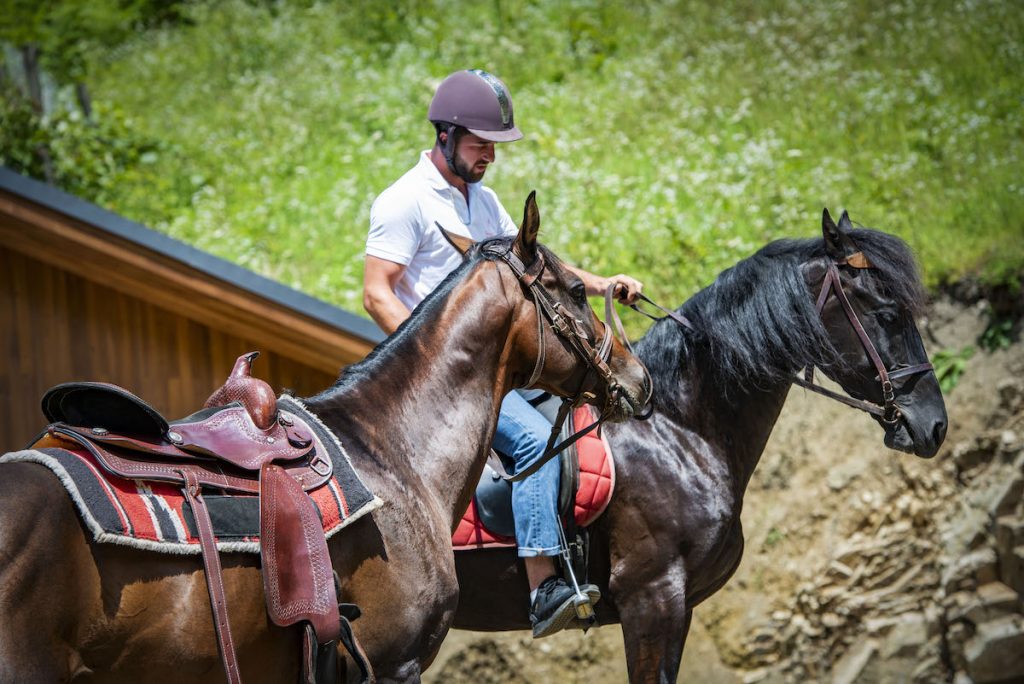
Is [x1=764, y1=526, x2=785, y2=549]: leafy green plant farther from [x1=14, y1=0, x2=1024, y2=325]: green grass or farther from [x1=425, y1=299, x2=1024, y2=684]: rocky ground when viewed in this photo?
[x1=14, y1=0, x2=1024, y2=325]: green grass

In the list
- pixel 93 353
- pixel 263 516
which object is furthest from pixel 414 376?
pixel 93 353

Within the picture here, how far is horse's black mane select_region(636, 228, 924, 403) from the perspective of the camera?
14.3 ft

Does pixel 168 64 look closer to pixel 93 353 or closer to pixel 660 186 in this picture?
pixel 660 186

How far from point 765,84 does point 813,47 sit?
1.25m

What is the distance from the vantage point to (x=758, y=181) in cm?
1033

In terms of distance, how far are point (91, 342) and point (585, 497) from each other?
3.94 meters

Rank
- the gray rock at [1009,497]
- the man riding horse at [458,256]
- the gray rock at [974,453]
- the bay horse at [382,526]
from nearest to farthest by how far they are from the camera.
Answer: the bay horse at [382,526] < the man riding horse at [458,256] < the gray rock at [1009,497] < the gray rock at [974,453]

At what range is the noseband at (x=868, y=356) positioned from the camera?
14.1ft

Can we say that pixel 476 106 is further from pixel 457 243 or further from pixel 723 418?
pixel 723 418

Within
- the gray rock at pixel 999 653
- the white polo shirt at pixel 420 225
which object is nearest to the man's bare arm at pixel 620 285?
the white polo shirt at pixel 420 225

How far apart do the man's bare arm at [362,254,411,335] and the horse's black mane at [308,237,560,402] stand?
54cm

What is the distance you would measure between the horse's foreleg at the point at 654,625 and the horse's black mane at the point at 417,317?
1634 mm

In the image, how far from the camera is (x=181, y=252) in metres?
6.00

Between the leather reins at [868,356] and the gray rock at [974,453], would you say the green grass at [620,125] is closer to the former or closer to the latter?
the gray rock at [974,453]
